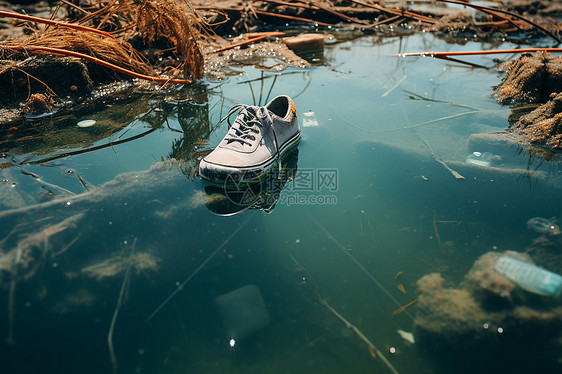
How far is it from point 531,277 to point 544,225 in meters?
0.53

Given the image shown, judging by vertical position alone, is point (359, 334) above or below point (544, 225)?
below

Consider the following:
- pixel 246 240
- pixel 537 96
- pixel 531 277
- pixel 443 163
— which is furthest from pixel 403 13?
pixel 246 240

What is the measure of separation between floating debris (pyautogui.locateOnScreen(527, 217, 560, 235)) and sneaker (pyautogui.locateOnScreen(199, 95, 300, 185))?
1.69 metres

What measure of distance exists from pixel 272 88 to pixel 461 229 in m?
2.66

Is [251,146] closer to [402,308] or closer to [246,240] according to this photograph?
[246,240]

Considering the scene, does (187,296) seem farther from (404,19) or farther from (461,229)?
(404,19)

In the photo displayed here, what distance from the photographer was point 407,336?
4.96 feet

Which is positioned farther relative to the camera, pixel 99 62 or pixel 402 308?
pixel 99 62

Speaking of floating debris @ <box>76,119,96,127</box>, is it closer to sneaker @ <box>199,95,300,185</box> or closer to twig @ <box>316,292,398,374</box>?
sneaker @ <box>199,95,300,185</box>

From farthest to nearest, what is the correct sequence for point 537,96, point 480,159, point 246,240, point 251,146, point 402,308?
point 537,96, point 480,159, point 251,146, point 246,240, point 402,308

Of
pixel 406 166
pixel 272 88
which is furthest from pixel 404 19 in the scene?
pixel 406 166

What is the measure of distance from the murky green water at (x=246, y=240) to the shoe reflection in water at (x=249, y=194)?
2 cm

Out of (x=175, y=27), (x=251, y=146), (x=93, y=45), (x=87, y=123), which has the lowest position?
(x=87, y=123)

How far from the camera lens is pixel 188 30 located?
393 cm
